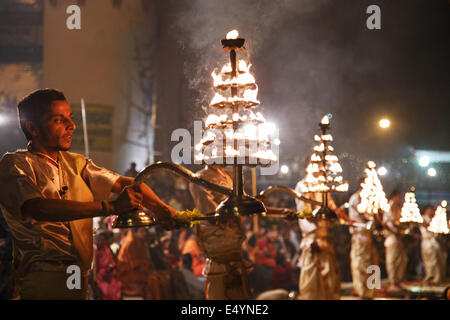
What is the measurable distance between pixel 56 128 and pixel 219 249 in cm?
299

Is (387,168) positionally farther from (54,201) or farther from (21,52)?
(54,201)

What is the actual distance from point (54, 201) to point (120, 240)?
763 centimetres

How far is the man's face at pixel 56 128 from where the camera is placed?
325 cm

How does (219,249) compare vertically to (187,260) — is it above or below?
above

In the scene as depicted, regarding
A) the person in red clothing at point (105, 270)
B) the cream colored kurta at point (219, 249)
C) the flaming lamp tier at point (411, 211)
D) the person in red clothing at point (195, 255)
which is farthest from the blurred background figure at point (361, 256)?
the cream colored kurta at point (219, 249)

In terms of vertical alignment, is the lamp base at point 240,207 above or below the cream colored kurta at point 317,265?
above

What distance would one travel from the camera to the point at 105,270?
28.2 feet

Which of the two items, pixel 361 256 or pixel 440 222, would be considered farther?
pixel 361 256

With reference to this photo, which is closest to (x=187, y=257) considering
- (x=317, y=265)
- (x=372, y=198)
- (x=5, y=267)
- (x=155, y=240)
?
(x=155, y=240)

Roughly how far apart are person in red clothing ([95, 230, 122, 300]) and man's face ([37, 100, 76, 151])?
18.3ft

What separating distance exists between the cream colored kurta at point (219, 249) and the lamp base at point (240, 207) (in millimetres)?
2377

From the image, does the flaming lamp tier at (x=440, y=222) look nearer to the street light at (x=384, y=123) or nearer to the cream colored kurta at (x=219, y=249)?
the cream colored kurta at (x=219, y=249)

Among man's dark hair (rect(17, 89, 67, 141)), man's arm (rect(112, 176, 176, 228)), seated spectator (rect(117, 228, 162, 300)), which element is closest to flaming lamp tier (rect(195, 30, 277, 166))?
man's arm (rect(112, 176, 176, 228))

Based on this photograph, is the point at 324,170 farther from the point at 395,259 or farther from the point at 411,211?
the point at 395,259
